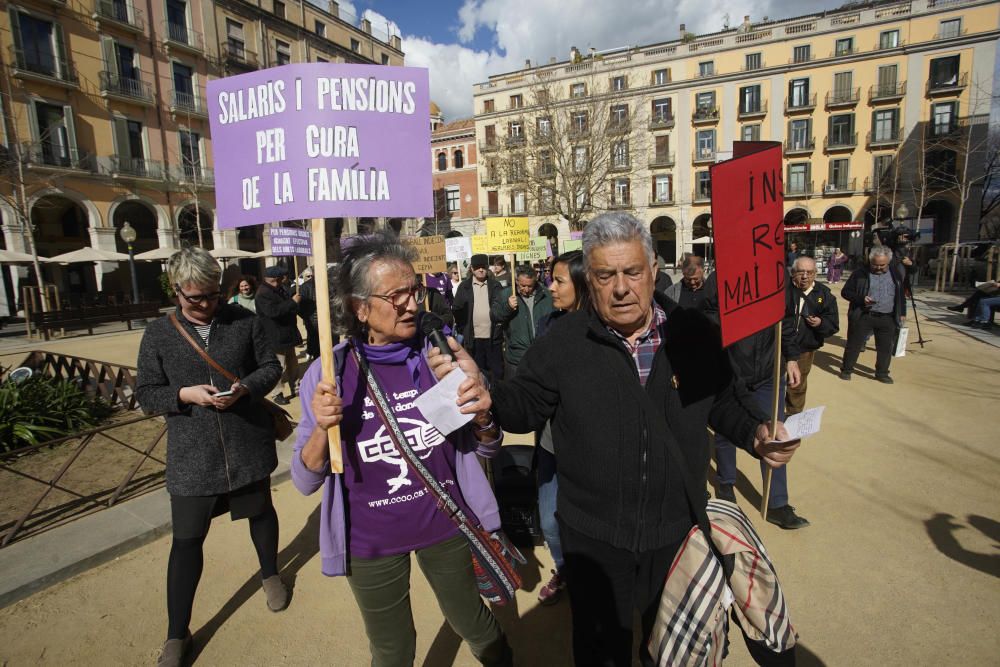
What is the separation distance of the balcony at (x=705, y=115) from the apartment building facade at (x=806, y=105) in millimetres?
128

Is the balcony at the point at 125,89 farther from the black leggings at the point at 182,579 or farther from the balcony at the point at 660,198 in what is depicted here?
the balcony at the point at 660,198

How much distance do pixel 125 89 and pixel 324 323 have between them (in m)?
32.5

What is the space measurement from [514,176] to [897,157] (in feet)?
88.8

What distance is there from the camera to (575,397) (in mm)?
1798

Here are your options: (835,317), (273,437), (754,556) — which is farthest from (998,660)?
(273,437)

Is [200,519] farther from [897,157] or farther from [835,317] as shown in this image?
[897,157]

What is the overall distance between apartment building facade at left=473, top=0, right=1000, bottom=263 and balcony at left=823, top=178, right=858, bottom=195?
8 centimetres

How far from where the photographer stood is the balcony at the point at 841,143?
3425 centimetres

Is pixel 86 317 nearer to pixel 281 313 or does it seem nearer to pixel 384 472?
pixel 281 313

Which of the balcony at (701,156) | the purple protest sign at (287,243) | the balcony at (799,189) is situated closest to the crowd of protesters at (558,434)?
the purple protest sign at (287,243)

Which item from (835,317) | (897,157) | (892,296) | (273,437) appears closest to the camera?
(273,437)

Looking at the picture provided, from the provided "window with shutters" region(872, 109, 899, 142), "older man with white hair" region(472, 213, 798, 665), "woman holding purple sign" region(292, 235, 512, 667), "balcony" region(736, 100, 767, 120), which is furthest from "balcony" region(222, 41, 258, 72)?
"window with shutters" region(872, 109, 899, 142)

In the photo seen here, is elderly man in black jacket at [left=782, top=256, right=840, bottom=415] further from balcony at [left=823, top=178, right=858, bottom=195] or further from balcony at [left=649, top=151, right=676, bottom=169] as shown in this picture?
balcony at [left=823, top=178, right=858, bottom=195]

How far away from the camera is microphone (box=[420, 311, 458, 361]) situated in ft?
5.53
